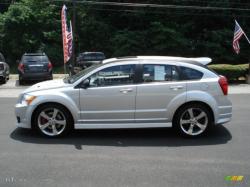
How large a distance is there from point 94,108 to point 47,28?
35529 millimetres

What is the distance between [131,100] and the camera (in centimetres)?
779

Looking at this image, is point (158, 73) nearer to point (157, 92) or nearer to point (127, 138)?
point (157, 92)

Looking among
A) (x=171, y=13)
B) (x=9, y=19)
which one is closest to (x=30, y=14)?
(x=9, y=19)

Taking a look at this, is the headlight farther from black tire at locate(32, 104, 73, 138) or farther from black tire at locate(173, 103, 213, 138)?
black tire at locate(173, 103, 213, 138)

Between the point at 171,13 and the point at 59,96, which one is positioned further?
the point at 171,13

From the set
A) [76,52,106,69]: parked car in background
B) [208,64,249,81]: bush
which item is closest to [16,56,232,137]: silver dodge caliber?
[208,64,249,81]: bush

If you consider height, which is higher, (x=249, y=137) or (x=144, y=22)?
(x=144, y=22)

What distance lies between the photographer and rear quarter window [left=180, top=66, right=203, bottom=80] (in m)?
7.92

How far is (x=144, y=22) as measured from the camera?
1508 inches

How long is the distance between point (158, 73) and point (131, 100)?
760 millimetres

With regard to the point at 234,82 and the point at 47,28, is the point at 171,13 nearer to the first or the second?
the point at 47,28

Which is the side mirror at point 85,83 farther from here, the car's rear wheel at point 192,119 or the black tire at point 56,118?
the car's rear wheel at point 192,119

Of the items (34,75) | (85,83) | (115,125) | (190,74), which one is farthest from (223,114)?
(34,75)

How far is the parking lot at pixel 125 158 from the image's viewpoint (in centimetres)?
552
